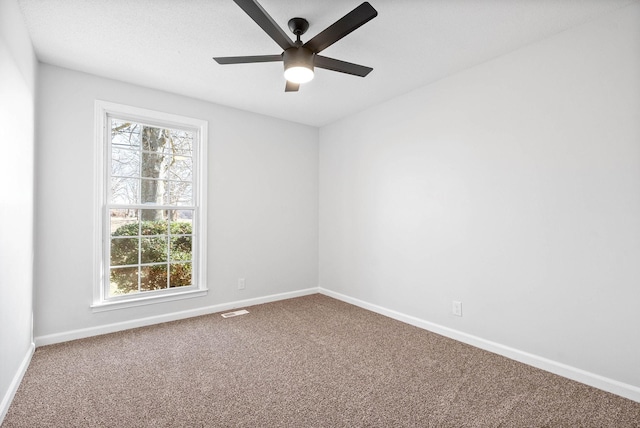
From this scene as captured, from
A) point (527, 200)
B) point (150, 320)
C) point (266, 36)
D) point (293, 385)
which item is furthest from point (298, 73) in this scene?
point (150, 320)

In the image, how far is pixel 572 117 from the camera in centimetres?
228

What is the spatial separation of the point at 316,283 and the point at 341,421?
2.97 m

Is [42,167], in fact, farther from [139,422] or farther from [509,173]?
[509,173]

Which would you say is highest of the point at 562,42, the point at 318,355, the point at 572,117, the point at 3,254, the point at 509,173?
the point at 562,42

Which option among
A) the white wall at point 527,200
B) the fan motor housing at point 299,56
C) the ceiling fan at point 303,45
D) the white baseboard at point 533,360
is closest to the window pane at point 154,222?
the ceiling fan at point 303,45

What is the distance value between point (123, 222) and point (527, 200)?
3743mm

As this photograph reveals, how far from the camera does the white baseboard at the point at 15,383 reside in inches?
70.8

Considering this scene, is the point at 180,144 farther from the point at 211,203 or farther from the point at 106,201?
the point at 106,201

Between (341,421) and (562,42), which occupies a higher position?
(562,42)

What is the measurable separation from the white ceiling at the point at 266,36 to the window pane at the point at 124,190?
39.3 inches

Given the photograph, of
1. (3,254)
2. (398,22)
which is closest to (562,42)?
(398,22)

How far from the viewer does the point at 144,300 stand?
3309mm

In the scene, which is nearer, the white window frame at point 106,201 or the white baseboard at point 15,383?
the white baseboard at point 15,383

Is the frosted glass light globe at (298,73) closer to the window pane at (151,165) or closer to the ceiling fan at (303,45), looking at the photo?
the ceiling fan at (303,45)
